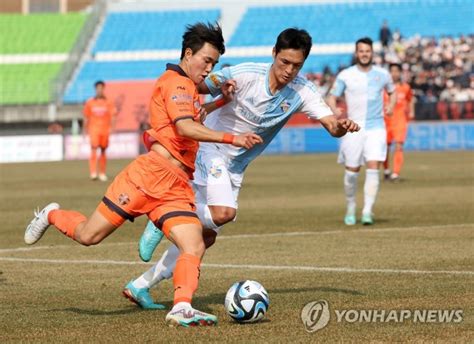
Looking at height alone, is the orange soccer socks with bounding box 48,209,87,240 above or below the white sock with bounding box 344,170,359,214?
above

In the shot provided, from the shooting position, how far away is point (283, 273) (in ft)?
34.3

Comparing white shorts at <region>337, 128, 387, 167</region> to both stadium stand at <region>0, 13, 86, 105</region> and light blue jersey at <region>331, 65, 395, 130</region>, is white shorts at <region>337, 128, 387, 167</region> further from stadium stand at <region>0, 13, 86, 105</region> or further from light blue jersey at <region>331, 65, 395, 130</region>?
stadium stand at <region>0, 13, 86, 105</region>

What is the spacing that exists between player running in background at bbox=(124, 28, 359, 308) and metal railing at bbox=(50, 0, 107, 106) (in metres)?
42.6

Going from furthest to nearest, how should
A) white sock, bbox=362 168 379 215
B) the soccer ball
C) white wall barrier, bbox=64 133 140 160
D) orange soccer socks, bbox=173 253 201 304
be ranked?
white wall barrier, bbox=64 133 140 160 < white sock, bbox=362 168 379 215 < the soccer ball < orange soccer socks, bbox=173 253 201 304

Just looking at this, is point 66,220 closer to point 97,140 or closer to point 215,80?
point 215,80

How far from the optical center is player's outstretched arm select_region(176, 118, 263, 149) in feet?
24.5

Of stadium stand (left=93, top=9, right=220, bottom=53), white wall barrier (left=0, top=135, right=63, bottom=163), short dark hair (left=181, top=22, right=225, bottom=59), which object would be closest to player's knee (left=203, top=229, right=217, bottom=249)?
Result: short dark hair (left=181, top=22, right=225, bottom=59)

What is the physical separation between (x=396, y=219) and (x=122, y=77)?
130 feet

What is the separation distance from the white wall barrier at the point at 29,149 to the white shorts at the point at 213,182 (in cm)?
3329

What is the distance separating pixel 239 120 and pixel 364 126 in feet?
23.4

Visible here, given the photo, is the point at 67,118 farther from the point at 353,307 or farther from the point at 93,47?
the point at 353,307

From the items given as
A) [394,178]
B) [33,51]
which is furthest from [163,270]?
[33,51]

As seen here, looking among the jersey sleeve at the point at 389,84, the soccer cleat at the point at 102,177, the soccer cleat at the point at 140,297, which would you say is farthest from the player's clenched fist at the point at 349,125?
the soccer cleat at the point at 102,177

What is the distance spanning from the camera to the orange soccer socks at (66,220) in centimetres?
823
